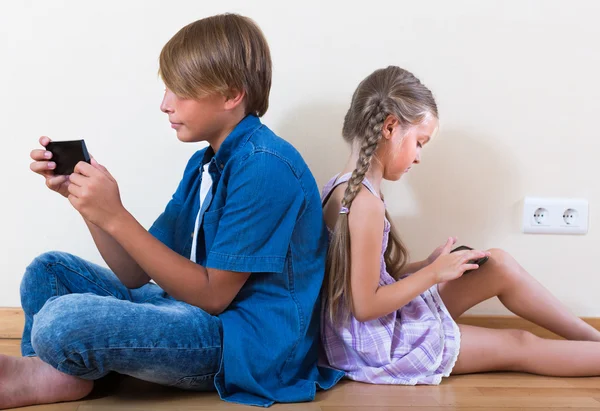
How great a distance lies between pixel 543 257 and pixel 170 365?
3.14 feet

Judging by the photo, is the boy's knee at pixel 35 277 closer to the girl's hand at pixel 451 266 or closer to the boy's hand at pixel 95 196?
the boy's hand at pixel 95 196

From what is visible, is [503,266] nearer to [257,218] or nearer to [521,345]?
[521,345]

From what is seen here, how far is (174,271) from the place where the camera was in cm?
111

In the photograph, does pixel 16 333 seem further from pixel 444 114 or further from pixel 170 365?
pixel 444 114

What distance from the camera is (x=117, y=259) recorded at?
1.25 m

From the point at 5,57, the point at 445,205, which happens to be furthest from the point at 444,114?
the point at 5,57

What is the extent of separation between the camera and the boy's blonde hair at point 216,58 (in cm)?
117

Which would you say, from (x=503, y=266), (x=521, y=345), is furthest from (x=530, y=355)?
(x=503, y=266)

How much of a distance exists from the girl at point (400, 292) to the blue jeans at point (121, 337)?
26cm

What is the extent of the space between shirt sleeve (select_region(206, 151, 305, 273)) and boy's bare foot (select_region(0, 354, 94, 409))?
29 cm

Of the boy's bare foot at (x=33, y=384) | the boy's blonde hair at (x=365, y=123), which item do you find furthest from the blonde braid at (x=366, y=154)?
the boy's bare foot at (x=33, y=384)

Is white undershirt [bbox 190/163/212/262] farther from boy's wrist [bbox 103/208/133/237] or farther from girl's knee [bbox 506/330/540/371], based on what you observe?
girl's knee [bbox 506/330/540/371]

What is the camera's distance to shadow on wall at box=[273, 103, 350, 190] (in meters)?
1.54

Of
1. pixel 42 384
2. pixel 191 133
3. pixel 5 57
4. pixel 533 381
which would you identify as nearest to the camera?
pixel 42 384
